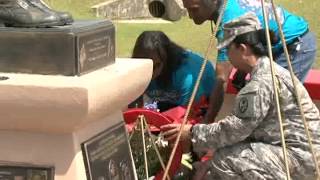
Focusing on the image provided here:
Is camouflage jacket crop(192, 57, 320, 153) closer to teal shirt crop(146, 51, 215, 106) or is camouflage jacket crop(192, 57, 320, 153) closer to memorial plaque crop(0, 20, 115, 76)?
teal shirt crop(146, 51, 215, 106)

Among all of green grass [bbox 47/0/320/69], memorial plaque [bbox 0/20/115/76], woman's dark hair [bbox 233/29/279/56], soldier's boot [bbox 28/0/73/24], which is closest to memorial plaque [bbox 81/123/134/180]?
memorial plaque [bbox 0/20/115/76]

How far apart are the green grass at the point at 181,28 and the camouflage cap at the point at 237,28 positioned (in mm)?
6463

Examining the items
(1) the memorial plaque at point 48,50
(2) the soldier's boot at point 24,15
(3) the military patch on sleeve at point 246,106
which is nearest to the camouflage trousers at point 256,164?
(3) the military patch on sleeve at point 246,106

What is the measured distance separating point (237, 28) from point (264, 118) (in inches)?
18.9

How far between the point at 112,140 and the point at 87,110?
453 mm

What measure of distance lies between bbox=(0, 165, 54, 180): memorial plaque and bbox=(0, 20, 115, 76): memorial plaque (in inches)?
13.1

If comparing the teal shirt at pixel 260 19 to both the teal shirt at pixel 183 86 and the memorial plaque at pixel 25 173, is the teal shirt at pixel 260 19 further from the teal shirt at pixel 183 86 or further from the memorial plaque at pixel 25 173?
the memorial plaque at pixel 25 173

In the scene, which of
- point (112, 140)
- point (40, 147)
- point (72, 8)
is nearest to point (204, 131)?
point (112, 140)

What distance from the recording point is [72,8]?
635 inches

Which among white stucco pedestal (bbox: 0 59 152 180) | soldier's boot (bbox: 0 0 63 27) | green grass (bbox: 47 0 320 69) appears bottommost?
green grass (bbox: 47 0 320 69)

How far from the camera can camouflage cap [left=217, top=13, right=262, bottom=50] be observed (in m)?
3.89

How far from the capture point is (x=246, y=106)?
12.4 ft

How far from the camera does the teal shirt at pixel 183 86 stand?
16.5 ft

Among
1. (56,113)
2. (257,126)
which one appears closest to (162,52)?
(257,126)
